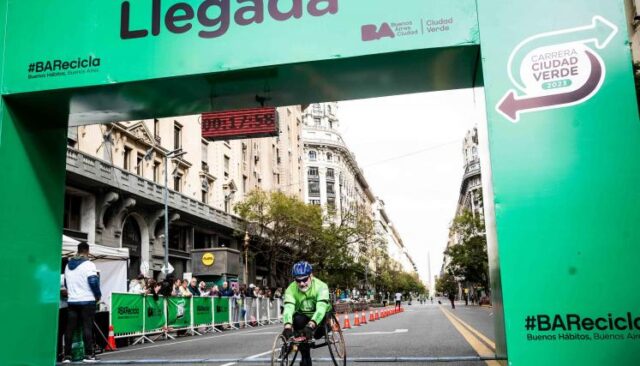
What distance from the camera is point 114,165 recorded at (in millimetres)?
28844

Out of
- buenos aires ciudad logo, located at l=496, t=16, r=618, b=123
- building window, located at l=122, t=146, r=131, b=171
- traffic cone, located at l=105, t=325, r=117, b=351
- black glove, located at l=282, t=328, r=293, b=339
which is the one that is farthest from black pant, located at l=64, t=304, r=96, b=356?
building window, located at l=122, t=146, r=131, b=171

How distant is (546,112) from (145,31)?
4.32 meters

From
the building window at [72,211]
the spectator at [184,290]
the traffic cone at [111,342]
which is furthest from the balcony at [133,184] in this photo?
the traffic cone at [111,342]

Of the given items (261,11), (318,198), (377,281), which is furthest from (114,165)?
(377,281)

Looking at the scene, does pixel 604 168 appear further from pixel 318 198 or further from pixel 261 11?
pixel 318 198

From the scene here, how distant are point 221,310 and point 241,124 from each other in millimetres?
13954

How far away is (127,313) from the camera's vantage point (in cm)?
1468

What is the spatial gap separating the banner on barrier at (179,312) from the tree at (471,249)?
43.2 m

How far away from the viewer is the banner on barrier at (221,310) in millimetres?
21203

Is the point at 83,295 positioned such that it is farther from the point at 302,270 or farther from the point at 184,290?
the point at 184,290

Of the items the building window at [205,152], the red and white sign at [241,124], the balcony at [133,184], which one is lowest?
the red and white sign at [241,124]

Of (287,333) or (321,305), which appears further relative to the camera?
(321,305)

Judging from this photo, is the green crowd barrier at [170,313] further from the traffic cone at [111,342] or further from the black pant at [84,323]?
the black pant at [84,323]

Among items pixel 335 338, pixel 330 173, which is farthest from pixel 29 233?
pixel 330 173
